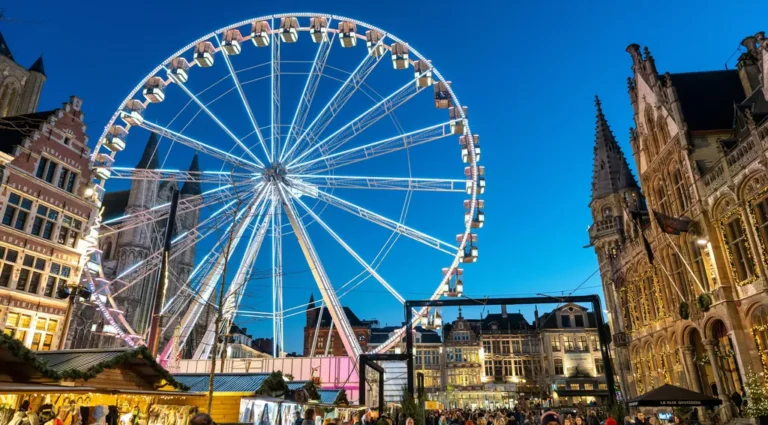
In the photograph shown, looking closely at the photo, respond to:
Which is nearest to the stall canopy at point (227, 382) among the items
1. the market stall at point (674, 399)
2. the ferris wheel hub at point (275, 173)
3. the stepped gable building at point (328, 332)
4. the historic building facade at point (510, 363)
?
the ferris wheel hub at point (275, 173)

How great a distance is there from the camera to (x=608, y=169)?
42375 mm

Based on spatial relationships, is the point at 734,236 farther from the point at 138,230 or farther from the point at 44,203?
the point at 138,230

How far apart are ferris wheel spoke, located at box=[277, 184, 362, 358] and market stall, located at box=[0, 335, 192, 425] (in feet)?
29.6

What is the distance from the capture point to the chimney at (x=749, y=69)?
23578 mm

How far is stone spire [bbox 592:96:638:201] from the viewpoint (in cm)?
4156

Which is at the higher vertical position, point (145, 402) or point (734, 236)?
point (734, 236)

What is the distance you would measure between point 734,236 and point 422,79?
47.6ft

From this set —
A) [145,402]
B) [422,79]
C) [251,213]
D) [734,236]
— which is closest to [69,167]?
[251,213]

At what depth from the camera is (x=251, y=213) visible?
23.1m

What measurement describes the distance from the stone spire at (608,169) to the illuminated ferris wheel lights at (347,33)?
2608 cm

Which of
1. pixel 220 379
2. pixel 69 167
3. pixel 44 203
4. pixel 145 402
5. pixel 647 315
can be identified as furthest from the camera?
pixel 647 315

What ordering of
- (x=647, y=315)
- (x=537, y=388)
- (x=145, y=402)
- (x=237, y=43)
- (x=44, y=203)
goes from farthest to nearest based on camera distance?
(x=537, y=388) < (x=647, y=315) < (x=237, y=43) < (x=44, y=203) < (x=145, y=402)

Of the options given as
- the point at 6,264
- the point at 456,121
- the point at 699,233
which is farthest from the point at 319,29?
the point at 699,233

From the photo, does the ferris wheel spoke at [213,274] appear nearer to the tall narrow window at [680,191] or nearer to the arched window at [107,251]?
the tall narrow window at [680,191]
